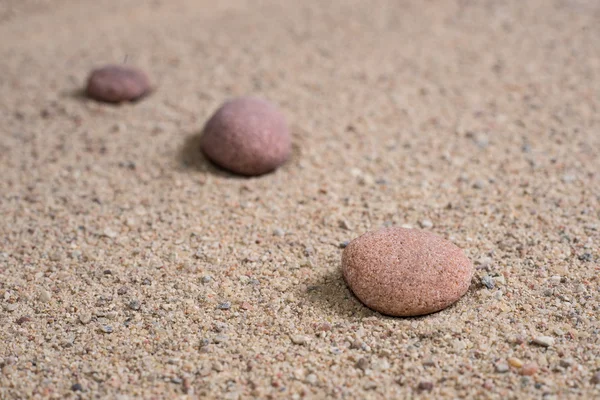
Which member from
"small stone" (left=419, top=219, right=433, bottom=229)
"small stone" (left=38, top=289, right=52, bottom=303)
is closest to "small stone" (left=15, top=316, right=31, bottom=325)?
"small stone" (left=38, top=289, right=52, bottom=303)

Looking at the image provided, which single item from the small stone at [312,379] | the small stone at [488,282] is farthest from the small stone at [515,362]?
the small stone at [312,379]

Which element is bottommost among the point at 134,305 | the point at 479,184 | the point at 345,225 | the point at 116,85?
the point at 134,305

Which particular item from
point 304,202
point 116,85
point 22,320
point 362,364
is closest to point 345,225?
point 304,202

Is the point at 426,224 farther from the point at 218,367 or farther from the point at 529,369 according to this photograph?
the point at 218,367

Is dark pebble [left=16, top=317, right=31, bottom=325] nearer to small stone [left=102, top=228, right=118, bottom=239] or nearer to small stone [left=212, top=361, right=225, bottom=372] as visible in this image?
small stone [left=102, top=228, right=118, bottom=239]

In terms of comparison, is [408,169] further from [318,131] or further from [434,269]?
[434,269]

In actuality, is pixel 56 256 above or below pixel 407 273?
below
